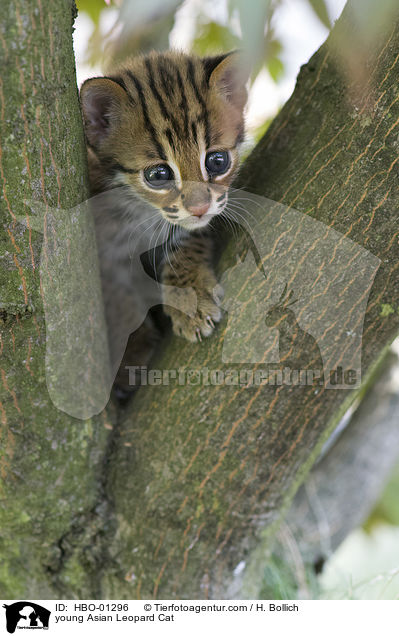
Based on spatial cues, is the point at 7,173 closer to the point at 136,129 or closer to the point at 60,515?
the point at 136,129

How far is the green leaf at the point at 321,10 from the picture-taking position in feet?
3.88

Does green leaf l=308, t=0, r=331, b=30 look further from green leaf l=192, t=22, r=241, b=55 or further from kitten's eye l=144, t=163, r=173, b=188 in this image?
kitten's eye l=144, t=163, r=173, b=188

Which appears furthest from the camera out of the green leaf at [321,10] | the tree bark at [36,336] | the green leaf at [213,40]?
the green leaf at [213,40]

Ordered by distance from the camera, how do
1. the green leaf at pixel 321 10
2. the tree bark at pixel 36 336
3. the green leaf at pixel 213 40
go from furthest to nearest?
the green leaf at pixel 213 40
the green leaf at pixel 321 10
the tree bark at pixel 36 336

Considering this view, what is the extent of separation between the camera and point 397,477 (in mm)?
2598

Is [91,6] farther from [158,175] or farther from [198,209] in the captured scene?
[198,209]

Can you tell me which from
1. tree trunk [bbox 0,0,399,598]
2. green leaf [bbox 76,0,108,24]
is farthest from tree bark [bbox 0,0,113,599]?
green leaf [bbox 76,0,108,24]

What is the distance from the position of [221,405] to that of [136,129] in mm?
760

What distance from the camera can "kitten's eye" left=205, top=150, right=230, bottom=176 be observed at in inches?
57.0

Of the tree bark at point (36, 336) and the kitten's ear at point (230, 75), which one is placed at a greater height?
the kitten's ear at point (230, 75)
